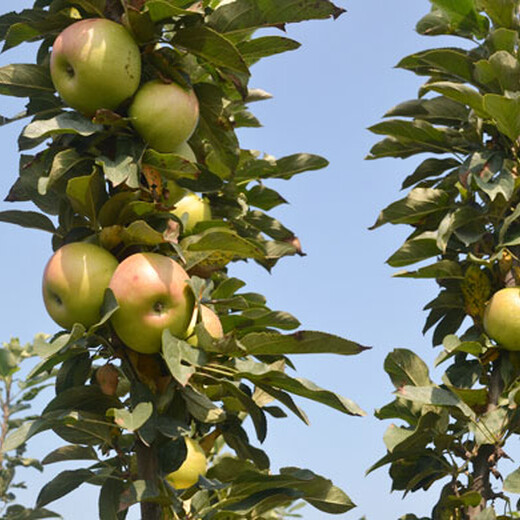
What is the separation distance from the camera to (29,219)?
241 cm

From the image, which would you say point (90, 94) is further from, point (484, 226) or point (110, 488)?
point (484, 226)

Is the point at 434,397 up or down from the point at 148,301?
down

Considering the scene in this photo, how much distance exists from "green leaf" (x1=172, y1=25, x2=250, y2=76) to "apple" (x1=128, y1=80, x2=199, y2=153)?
0.13 m

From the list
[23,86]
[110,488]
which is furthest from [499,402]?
[23,86]

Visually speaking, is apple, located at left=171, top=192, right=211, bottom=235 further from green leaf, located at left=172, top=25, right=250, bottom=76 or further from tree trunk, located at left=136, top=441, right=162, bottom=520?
tree trunk, located at left=136, top=441, right=162, bottom=520

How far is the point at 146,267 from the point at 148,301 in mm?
89

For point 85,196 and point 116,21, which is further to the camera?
point 116,21

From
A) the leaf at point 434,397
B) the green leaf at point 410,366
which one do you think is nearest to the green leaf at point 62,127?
the leaf at point 434,397

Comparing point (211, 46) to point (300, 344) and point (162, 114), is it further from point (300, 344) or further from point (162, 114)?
point (300, 344)

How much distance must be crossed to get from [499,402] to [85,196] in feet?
6.26

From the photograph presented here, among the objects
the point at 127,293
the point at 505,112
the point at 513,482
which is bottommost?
the point at 513,482

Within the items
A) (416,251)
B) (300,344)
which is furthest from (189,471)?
(416,251)

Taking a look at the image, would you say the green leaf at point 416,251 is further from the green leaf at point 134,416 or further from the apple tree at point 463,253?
the green leaf at point 134,416

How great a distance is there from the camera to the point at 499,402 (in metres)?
3.24
